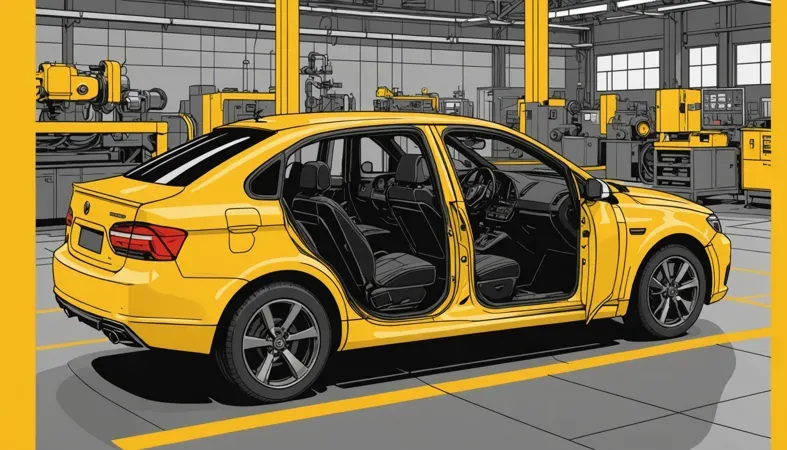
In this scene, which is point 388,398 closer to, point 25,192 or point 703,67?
point 25,192

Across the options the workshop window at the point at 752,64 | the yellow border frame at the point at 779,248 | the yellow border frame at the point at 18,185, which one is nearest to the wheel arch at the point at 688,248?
the yellow border frame at the point at 779,248

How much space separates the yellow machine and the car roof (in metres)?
13.5

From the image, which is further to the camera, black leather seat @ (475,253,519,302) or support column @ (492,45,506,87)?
support column @ (492,45,506,87)

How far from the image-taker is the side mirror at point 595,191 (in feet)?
18.8

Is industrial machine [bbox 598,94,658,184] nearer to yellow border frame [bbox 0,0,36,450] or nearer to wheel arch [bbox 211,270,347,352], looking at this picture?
wheel arch [bbox 211,270,347,352]

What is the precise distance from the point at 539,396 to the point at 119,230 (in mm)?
2307

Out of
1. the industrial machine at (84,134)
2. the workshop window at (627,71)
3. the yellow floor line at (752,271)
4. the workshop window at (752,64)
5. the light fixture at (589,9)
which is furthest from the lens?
the workshop window at (627,71)

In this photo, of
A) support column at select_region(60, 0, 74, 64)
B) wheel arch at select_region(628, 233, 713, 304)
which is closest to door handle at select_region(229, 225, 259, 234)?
wheel arch at select_region(628, 233, 713, 304)

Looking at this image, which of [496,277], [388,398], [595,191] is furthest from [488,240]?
[388,398]

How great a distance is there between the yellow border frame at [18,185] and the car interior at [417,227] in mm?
3291

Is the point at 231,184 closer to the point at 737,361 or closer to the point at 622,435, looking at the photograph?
the point at 622,435

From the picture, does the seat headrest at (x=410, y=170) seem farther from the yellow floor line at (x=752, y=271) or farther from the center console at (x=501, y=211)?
the yellow floor line at (x=752, y=271)

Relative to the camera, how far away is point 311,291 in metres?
4.95

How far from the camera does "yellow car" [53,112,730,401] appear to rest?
4.61 m
